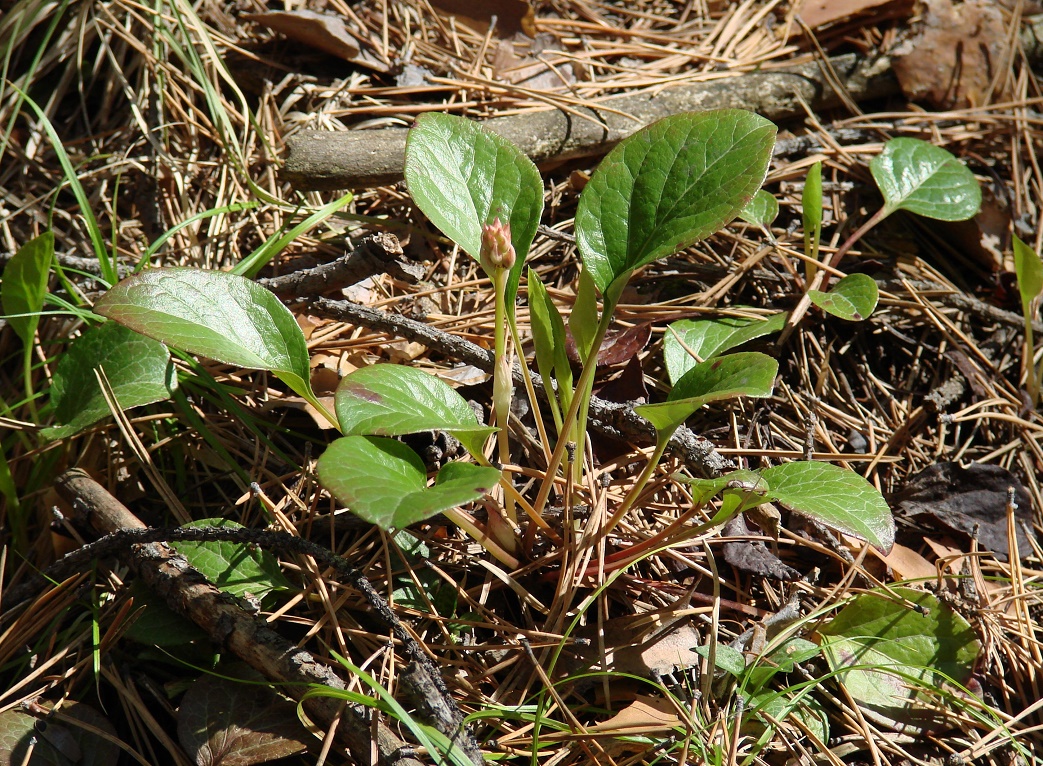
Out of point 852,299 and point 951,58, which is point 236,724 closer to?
point 852,299

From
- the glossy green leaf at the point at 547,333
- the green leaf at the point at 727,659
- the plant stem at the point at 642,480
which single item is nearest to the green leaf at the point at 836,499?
the plant stem at the point at 642,480

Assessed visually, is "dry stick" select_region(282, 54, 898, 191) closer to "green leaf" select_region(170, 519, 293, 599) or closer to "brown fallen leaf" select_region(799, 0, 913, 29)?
"brown fallen leaf" select_region(799, 0, 913, 29)

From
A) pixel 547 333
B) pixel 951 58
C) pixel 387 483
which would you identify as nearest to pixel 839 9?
pixel 951 58

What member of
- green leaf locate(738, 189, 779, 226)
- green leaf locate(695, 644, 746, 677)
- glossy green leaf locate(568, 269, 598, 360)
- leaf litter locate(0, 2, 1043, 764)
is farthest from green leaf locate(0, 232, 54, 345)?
green leaf locate(738, 189, 779, 226)

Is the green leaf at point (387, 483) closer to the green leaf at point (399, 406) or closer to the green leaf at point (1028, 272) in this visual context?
the green leaf at point (399, 406)

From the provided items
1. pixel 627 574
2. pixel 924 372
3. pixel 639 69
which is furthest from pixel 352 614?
pixel 639 69

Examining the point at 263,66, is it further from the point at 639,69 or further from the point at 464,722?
the point at 464,722
